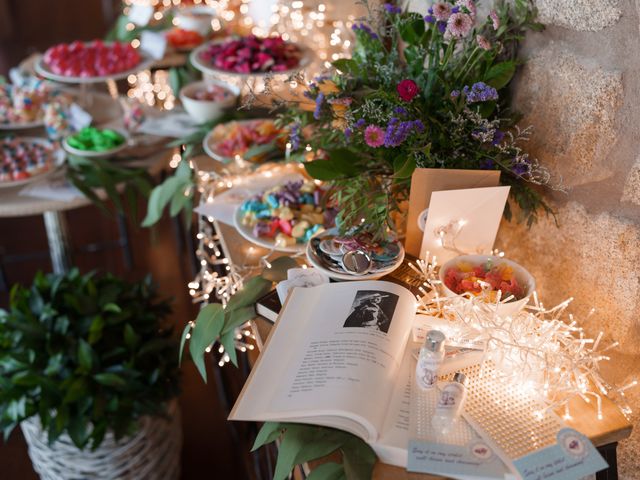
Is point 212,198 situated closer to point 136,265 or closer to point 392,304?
point 392,304

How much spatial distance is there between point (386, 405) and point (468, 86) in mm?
536

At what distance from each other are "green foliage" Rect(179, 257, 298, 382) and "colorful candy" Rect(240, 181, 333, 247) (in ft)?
0.39

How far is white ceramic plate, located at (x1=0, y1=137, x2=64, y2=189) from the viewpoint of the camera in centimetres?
170

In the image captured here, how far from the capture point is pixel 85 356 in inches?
58.6

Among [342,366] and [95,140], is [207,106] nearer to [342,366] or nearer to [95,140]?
[95,140]

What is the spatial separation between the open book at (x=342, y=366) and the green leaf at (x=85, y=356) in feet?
2.47

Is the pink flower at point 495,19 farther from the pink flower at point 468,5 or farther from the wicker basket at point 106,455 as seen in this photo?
the wicker basket at point 106,455

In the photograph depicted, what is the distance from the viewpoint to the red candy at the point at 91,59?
1985 mm

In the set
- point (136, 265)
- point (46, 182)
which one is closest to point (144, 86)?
point (136, 265)

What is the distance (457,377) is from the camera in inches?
31.6

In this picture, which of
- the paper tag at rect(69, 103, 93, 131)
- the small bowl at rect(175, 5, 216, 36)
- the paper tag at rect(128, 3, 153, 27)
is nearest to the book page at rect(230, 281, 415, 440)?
the paper tag at rect(69, 103, 93, 131)

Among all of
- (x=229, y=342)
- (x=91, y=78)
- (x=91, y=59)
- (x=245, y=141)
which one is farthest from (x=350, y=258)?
(x=91, y=59)

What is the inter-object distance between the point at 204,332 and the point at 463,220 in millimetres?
459

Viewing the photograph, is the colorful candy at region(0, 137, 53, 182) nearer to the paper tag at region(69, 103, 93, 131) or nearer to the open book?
the paper tag at region(69, 103, 93, 131)
